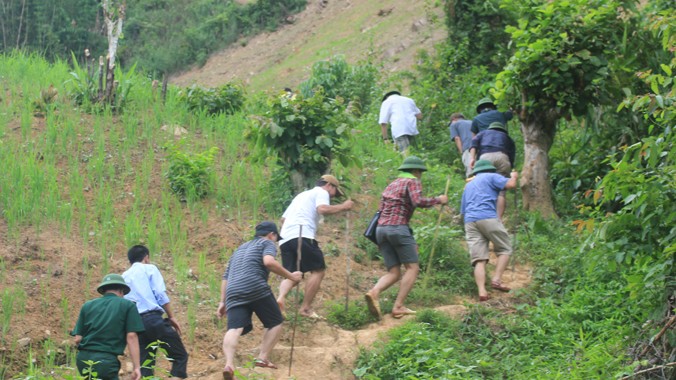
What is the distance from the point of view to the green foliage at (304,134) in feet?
36.9

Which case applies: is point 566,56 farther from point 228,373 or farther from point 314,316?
point 228,373

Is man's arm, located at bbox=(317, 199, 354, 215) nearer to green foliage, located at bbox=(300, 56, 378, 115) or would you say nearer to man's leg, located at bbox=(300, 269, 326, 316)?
man's leg, located at bbox=(300, 269, 326, 316)

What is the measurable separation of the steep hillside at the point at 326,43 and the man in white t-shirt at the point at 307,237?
12.9 meters

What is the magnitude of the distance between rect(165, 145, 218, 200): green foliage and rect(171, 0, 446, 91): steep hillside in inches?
424

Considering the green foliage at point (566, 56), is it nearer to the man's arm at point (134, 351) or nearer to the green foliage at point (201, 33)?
the man's arm at point (134, 351)

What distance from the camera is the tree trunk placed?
480 inches

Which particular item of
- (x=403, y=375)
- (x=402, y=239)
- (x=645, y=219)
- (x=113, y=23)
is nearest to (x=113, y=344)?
(x=403, y=375)

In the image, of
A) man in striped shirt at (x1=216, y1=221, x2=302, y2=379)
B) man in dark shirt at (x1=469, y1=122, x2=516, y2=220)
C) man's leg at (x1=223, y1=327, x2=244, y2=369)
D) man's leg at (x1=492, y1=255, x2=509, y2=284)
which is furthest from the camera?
man in dark shirt at (x1=469, y1=122, x2=516, y2=220)

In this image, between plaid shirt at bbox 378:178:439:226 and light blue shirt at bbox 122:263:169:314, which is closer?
light blue shirt at bbox 122:263:169:314

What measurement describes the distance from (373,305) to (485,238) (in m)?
1.48

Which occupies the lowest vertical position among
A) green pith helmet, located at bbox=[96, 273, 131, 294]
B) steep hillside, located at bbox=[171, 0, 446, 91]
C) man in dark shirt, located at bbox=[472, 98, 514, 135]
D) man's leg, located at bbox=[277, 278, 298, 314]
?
man's leg, located at bbox=[277, 278, 298, 314]

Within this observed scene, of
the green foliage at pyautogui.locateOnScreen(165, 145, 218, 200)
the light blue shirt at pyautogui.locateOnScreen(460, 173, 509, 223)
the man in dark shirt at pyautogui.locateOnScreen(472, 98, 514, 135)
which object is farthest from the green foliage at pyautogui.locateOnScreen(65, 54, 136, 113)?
the light blue shirt at pyautogui.locateOnScreen(460, 173, 509, 223)

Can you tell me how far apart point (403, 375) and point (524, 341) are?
53.4 inches

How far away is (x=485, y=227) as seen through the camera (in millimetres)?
9656
